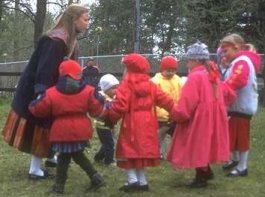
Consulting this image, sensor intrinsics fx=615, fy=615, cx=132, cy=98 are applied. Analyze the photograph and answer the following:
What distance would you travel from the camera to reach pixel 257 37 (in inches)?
956

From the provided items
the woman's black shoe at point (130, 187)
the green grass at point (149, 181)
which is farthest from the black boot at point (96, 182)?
the woman's black shoe at point (130, 187)

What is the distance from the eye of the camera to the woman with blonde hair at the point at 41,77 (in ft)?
20.5

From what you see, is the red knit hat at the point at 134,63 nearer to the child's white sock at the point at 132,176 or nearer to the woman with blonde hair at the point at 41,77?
the woman with blonde hair at the point at 41,77

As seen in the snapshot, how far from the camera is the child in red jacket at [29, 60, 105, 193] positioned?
5883mm

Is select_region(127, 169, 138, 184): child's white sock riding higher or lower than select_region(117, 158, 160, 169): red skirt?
lower

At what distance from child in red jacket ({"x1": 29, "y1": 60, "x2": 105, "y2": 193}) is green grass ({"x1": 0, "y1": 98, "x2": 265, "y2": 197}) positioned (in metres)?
0.54

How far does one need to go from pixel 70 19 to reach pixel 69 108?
1.04 metres

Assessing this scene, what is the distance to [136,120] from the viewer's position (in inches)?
242

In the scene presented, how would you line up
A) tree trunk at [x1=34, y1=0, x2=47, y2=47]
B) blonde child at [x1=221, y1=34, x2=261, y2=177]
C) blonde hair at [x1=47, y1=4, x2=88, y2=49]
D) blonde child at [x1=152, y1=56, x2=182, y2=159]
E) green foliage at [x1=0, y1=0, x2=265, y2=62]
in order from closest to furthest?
blonde hair at [x1=47, y1=4, x2=88, y2=49] < blonde child at [x1=221, y1=34, x2=261, y2=177] < blonde child at [x1=152, y1=56, x2=182, y2=159] < tree trunk at [x1=34, y1=0, x2=47, y2=47] < green foliage at [x1=0, y1=0, x2=265, y2=62]

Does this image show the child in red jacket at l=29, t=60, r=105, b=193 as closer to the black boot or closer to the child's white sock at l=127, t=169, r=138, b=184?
the black boot

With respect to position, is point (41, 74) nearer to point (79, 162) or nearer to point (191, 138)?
point (79, 162)

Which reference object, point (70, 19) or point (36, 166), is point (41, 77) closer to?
point (70, 19)

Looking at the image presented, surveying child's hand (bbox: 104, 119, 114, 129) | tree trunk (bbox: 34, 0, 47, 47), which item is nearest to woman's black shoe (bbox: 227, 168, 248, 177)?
child's hand (bbox: 104, 119, 114, 129)

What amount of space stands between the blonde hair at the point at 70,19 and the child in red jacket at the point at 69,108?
0.53 meters
